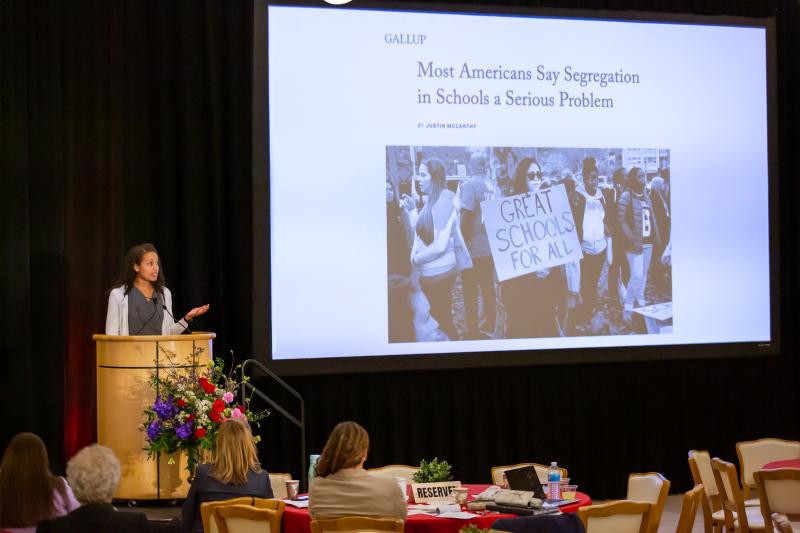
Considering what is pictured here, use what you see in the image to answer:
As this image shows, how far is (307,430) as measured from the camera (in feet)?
28.2

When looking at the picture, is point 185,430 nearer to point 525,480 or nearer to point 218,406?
point 218,406

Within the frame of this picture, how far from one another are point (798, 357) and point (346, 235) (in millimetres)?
4524

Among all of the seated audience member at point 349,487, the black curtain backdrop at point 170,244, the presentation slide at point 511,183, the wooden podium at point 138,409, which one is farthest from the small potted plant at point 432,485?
the black curtain backdrop at point 170,244

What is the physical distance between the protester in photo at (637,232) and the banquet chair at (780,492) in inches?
112

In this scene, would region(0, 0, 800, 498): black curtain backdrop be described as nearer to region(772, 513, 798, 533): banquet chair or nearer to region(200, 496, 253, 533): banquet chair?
region(200, 496, 253, 533): banquet chair

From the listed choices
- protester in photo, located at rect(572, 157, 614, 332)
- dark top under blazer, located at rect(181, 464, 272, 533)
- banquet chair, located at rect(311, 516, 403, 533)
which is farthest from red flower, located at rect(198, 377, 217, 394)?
protester in photo, located at rect(572, 157, 614, 332)

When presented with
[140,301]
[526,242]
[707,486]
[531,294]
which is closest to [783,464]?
[707,486]

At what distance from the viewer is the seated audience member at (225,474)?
521 cm

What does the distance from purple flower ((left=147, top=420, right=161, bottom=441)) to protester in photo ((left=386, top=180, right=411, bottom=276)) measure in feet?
8.71

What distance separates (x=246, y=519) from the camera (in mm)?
5035

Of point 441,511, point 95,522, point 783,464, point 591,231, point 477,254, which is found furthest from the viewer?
point 591,231

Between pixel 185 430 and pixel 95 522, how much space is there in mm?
2516

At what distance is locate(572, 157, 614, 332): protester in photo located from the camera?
8812 millimetres

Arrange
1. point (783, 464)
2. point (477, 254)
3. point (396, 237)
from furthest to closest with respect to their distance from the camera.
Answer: point (477, 254)
point (396, 237)
point (783, 464)
